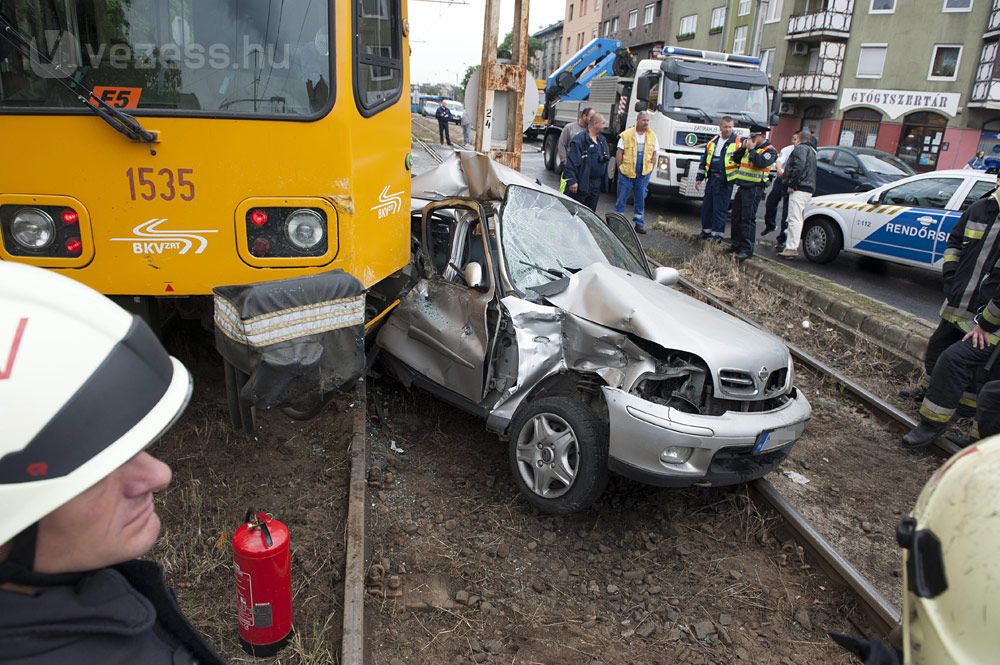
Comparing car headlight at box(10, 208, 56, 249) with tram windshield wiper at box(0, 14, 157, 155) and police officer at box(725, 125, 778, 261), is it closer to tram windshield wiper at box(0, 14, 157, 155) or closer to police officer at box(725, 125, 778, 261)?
tram windshield wiper at box(0, 14, 157, 155)

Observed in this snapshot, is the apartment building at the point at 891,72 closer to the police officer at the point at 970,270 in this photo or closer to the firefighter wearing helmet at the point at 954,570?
the police officer at the point at 970,270

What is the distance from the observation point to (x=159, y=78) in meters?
3.74

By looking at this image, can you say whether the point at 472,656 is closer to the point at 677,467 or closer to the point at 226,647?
the point at 226,647

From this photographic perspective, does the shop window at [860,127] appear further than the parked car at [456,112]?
No

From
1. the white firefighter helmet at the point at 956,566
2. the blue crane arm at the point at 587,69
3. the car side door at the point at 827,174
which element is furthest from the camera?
the blue crane arm at the point at 587,69

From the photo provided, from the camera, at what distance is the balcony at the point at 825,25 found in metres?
36.8

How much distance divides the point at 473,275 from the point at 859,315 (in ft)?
17.3

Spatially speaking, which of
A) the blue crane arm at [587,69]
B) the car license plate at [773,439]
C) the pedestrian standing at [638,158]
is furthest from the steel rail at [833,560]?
the blue crane arm at [587,69]

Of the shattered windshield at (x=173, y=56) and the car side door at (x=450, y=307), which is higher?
the shattered windshield at (x=173, y=56)

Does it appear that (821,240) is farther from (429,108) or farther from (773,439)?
(429,108)

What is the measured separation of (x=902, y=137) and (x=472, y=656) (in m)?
39.4

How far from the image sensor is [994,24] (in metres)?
31.6

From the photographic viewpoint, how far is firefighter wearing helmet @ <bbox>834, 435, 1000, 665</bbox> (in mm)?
1331

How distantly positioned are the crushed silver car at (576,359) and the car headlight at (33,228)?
2.29m
